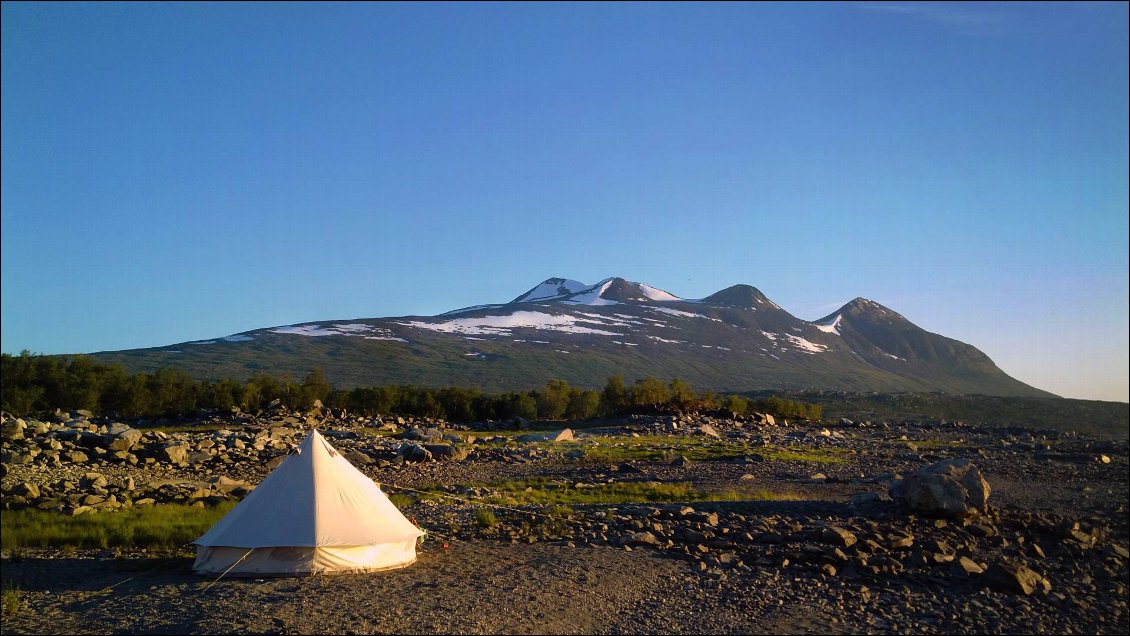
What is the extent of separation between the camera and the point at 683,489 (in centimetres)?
2098

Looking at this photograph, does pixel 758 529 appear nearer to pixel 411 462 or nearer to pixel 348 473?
pixel 348 473

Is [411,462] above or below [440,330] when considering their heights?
below

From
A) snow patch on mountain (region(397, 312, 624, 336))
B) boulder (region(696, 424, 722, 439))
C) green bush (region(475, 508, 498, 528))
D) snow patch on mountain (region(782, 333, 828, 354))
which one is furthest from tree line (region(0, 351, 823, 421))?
snow patch on mountain (region(782, 333, 828, 354))

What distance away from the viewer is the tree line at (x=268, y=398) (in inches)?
1732

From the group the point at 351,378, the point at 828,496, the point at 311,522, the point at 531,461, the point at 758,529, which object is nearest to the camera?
the point at 311,522

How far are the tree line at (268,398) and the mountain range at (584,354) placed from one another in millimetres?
45982

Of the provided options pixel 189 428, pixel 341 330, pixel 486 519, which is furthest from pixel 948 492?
pixel 341 330

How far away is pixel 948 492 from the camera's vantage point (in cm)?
1490

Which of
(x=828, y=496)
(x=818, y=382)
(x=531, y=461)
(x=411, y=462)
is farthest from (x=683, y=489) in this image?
(x=818, y=382)

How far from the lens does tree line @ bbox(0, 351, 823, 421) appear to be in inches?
1732

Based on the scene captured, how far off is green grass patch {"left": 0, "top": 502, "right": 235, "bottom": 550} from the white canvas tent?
2.86m

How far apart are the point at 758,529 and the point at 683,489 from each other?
690 cm

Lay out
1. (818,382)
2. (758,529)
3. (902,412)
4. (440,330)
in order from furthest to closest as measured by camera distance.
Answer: (440,330), (818,382), (902,412), (758,529)

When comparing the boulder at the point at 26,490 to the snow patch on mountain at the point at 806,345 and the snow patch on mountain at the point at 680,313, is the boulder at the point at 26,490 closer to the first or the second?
the snow patch on mountain at the point at 806,345
